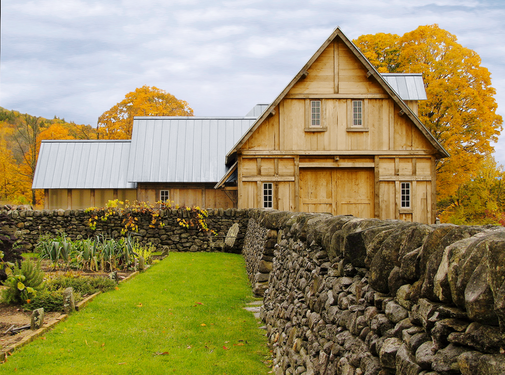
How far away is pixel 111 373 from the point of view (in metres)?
5.41

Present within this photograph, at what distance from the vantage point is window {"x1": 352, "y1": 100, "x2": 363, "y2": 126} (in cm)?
1736

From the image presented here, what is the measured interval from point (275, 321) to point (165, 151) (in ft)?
59.1

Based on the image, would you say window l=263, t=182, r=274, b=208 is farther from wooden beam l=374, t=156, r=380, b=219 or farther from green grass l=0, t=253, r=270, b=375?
green grass l=0, t=253, r=270, b=375

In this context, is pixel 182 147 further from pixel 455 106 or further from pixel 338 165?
pixel 455 106

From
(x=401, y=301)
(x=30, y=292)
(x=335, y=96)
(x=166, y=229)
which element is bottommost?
(x=30, y=292)

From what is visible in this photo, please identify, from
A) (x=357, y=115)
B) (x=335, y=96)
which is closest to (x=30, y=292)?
(x=335, y=96)

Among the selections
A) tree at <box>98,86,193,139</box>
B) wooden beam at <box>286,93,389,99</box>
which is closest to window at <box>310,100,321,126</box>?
→ wooden beam at <box>286,93,389,99</box>

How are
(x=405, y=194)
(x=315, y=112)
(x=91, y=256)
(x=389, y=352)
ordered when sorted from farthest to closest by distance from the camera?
(x=405, y=194)
(x=315, y=112)
(x=91, y=256)
(x=389, y=352)

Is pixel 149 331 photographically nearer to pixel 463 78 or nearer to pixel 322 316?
pixel 322 316

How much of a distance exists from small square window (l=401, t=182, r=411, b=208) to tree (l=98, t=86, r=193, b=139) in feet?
88.4

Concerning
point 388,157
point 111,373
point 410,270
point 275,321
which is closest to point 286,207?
point 388,157

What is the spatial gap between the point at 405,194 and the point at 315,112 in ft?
17.4

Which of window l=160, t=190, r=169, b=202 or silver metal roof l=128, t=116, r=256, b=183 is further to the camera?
window l=160, t=190, r=169, b=202

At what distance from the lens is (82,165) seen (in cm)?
2473
